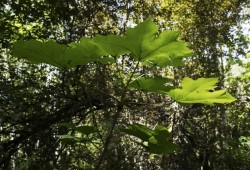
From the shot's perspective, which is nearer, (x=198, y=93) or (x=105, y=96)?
(x=198, y=93)

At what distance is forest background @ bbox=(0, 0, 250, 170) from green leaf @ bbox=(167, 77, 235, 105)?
2988 mm

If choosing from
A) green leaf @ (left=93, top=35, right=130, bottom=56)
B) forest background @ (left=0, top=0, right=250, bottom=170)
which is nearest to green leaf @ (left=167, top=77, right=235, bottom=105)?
green leaf @ (left=93, top=35, right=130, bottom=56)

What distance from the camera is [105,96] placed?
508 centimetres

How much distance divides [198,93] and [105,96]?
13.2 ft

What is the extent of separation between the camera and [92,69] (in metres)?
5.73

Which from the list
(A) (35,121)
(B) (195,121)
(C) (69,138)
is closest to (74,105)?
(A) (35,121)

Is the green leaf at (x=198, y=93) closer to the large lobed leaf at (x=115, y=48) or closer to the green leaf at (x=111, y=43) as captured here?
the large lobed leaf at (x=115, y=48)

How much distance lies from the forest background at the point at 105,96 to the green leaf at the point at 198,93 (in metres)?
2.99

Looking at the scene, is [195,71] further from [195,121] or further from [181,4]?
[181,4]

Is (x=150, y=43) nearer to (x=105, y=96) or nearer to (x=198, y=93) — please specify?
(x=198, y=93)

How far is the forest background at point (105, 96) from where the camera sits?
4.93 metres

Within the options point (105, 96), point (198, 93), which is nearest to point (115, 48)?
point (198, 93)

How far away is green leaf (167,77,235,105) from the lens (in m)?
1.08

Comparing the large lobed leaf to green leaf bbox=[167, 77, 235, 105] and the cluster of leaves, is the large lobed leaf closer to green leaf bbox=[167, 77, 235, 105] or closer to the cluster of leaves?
the cluster of leaves
